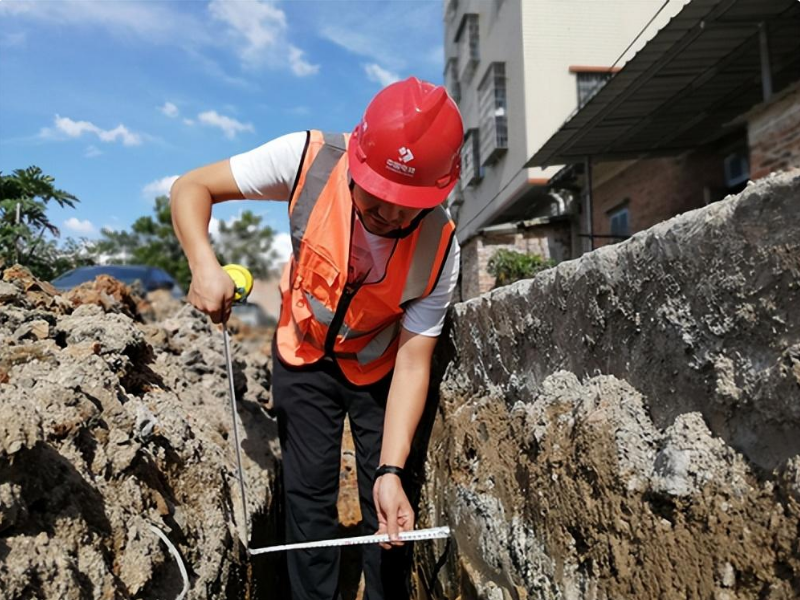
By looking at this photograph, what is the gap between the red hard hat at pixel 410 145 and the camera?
2072 millimetres

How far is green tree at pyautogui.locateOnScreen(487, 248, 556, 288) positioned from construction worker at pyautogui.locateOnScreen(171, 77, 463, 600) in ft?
26.2

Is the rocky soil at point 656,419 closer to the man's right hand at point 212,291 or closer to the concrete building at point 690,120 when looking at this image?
the man's right hand at point 212,291

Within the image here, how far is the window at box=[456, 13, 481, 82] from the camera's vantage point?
46.4 ft

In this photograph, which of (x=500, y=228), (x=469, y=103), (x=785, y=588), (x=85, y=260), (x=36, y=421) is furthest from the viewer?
(x=469, y=103)

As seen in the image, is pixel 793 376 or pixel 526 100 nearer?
pixel 793 376

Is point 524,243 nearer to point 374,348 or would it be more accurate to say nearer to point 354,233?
point 374,348

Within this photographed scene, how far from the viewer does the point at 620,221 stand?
10164 mm

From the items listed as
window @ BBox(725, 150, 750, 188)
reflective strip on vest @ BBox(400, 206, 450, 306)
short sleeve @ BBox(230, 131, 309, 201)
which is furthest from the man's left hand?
window @ BBox(725, 150, 750, 188)

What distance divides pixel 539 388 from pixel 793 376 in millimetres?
927

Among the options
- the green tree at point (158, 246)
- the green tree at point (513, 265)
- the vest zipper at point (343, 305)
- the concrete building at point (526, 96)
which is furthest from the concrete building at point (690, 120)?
the green tree at point (158, 246)

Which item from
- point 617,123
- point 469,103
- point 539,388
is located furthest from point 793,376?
point 469,103

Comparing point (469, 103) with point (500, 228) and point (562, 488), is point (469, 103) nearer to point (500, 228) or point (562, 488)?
point (500, 228)

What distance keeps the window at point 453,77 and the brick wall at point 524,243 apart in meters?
6.60

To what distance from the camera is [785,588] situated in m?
1.11
